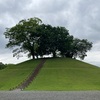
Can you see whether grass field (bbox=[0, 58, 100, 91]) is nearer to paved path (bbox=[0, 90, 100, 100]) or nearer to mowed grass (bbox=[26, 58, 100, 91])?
mowed grass (bbox=[26, 58, 100, 91])

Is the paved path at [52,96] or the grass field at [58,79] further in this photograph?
the grass field at [58,79]

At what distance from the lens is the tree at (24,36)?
86625 millimetres

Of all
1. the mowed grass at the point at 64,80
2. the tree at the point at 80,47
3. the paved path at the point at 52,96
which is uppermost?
the tree at the point at 80,47

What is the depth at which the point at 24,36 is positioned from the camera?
87.1 meters

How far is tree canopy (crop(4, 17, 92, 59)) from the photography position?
8594 centimetres

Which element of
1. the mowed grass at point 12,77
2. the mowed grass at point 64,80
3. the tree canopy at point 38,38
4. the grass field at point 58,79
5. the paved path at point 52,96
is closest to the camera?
the paved path at point 52,96

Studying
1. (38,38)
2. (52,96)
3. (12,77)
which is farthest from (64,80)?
(38,38)

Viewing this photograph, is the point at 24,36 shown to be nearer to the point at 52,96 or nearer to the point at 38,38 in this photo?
the point at 38,38

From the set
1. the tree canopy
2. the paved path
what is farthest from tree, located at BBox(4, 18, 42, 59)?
the paved path

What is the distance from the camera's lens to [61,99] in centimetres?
2014

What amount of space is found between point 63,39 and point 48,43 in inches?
229

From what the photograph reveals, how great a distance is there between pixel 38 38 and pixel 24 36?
15.8ft

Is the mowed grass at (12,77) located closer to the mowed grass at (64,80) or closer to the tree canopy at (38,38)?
the mowed grass at (64,80)

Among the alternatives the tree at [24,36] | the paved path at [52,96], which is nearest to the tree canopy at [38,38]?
the tree at [24,36]
